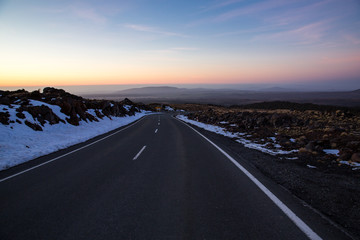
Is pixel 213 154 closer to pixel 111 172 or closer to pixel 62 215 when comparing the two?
pixel 111 172

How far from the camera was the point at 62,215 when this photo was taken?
3.61m

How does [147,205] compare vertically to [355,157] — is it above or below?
below

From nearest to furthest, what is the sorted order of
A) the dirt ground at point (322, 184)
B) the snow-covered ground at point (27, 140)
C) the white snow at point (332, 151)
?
the dirt ground at point (322, 184)
the white snow at point (332, 151)
the snow-covered ground at point (27, 140)

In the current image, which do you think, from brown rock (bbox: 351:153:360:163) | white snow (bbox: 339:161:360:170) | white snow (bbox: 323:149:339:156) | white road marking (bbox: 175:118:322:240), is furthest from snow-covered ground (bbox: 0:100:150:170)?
white snow (bbox: 323:149:339:156)

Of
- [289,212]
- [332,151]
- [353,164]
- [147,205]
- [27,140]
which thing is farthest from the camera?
[27,140]

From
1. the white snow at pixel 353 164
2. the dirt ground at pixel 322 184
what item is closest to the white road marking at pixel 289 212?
the dirt ground at pixel 322 184

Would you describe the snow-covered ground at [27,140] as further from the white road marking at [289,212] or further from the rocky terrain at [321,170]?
the rocky terrain at [321,170]

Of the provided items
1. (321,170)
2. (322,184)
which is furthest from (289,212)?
→ (321,170)

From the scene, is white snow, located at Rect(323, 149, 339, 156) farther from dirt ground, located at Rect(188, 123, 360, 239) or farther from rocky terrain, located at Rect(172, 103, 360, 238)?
dirt ground, located at Rect(188, 123, 360, 239)

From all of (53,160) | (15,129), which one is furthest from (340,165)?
(15,129)

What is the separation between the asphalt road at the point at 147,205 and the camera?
10.1 ft

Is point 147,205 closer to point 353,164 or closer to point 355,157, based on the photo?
point 353,164

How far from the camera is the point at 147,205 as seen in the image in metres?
3.92

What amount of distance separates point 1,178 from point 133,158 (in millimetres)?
3779
